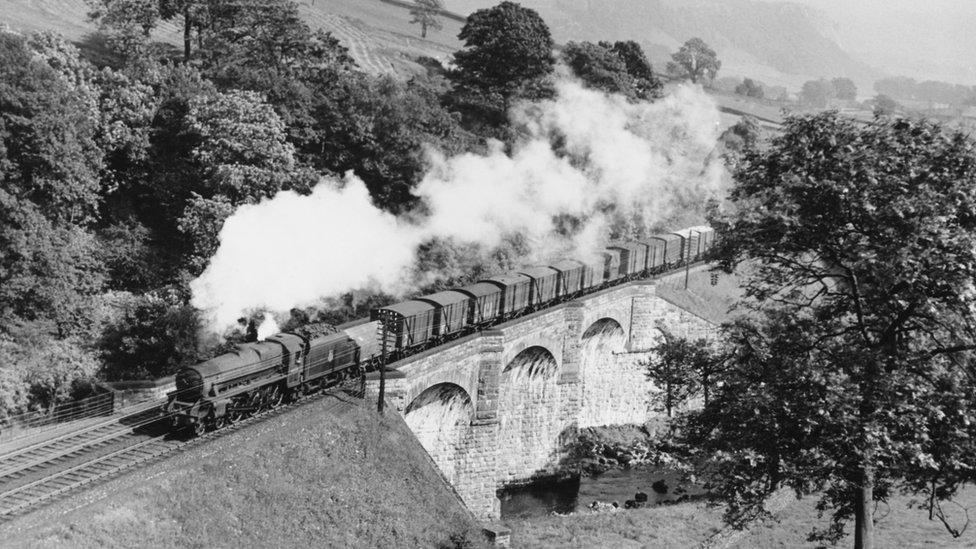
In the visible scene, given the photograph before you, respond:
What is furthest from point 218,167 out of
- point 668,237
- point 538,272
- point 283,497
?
point 668,237

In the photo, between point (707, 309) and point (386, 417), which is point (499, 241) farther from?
point (386, 417)

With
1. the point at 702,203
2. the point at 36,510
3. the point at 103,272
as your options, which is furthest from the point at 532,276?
the point at 702,203

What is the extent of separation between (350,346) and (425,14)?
311ft

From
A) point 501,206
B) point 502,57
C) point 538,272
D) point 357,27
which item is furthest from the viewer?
point 357,27

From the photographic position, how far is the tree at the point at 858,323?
67.6ft

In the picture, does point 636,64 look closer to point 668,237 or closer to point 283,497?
point 668,237

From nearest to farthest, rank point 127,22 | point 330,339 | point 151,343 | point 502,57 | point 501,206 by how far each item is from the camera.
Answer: point 330,339, point 151,343, point 501,206, point 127,22, point 502,57

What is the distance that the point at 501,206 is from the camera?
60.9m

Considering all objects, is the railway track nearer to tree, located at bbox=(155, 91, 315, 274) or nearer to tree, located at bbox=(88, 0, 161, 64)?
tree, located at bbox=(155, 91, 315, 274)

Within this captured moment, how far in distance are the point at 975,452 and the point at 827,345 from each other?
13.5 ft

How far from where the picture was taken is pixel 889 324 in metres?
22.5

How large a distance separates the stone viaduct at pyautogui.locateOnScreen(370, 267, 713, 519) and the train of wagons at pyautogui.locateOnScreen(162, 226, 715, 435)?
164cm

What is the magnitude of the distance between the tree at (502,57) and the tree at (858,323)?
2109 inches

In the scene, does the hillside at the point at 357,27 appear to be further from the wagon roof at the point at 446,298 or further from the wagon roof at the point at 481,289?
the wagon roof at the point at 446,298
